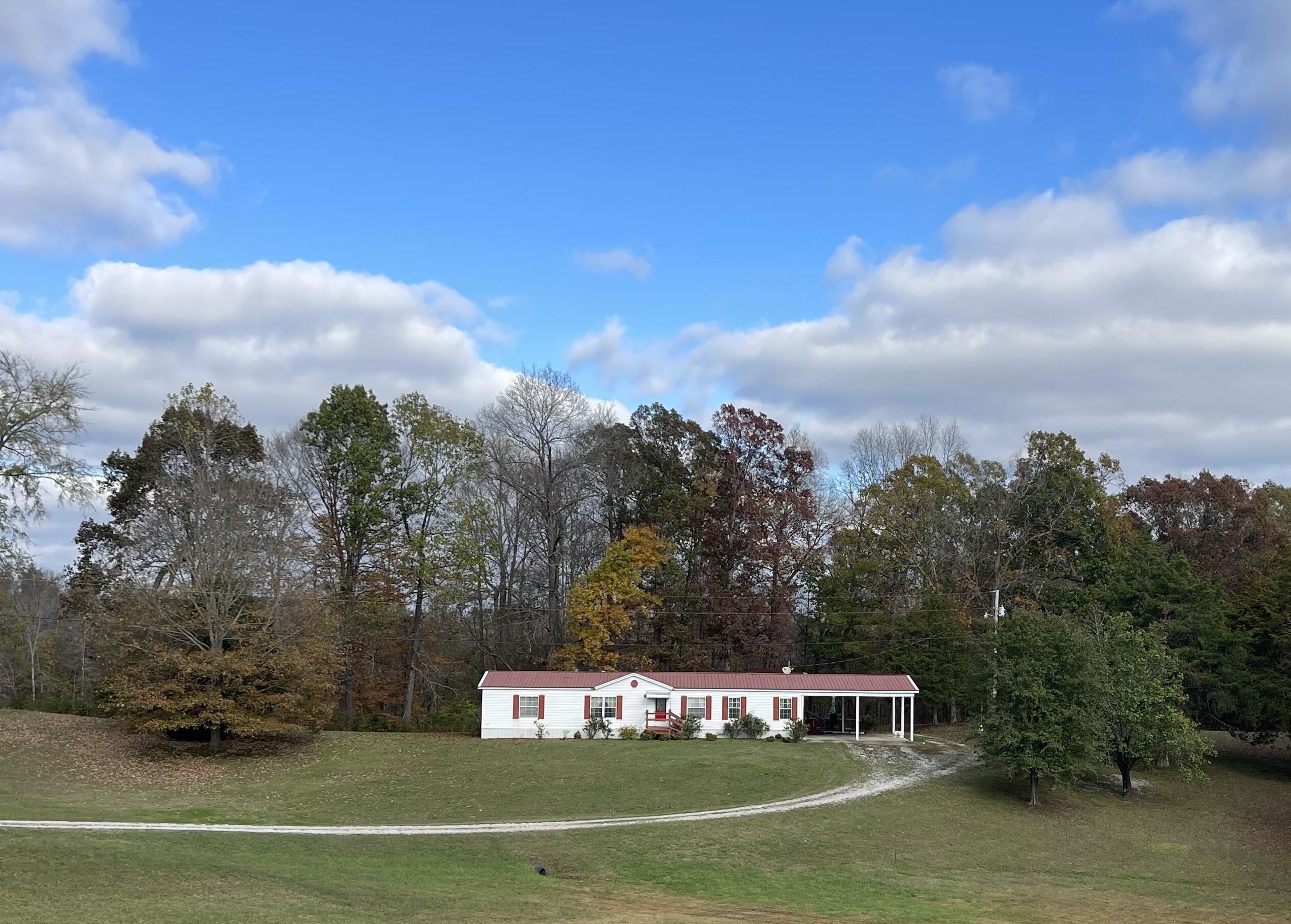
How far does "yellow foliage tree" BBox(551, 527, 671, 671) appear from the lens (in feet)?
176

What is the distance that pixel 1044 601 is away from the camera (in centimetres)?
5625

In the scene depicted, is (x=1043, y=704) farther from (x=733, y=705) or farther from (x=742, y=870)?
(x=742, y=870)

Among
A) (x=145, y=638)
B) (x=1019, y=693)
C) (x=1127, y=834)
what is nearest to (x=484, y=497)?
(x=145, y=638)

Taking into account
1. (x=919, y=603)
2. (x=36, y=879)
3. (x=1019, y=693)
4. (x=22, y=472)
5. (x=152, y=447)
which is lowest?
(x=36, y=879)

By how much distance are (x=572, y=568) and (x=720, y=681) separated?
13.8m

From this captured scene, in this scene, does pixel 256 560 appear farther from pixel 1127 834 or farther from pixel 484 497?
pixel 1127 834

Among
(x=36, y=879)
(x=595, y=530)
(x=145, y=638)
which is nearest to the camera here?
(x=36, y=879)

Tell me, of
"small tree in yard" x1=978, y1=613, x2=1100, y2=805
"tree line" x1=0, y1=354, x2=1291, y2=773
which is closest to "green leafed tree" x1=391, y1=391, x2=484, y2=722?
"tree line" x1=0, y1=354, x2=1291, y2=773

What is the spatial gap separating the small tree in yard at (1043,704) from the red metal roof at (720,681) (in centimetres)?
1056

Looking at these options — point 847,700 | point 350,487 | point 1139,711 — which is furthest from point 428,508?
point 1139,711

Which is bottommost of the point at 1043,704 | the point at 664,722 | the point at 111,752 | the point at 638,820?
the point at 638,820

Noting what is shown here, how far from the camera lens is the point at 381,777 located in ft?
123

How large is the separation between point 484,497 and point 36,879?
39.9 m

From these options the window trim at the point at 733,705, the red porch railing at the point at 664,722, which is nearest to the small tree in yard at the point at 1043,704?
the window trim at the point at 733,705
